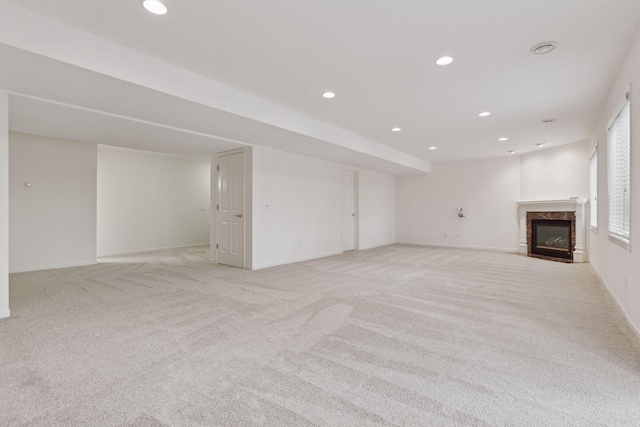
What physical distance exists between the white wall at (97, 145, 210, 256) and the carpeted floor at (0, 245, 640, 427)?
11.3 feet

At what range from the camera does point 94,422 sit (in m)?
1.58

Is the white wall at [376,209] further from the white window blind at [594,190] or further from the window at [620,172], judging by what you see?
the window at [620,172]

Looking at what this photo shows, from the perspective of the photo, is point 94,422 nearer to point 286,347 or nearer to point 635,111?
point 286,347

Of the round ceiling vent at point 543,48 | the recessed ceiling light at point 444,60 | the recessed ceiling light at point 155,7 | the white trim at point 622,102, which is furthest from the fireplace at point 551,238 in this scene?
the recessed ceiling light at point 155,7

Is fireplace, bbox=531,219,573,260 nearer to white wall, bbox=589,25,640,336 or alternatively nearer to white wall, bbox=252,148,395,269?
white wall, bbox=589,25,640,336

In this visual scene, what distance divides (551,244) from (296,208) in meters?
6.05

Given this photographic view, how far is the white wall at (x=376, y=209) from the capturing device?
8.71 meters

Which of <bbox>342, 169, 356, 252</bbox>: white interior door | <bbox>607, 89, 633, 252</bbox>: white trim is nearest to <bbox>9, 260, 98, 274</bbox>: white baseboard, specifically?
<bbox>342, 169, 356, 252</bbox>: white interior door

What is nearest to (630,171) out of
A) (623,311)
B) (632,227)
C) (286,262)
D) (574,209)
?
(632,227)

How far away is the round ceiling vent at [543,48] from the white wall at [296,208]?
4.26 meters

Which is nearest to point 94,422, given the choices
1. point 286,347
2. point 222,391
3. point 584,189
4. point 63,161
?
point 222,391

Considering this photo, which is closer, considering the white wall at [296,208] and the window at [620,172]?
the window at [620,172]

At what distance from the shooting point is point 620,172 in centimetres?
341

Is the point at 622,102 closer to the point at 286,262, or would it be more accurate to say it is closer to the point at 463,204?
the point at 286,262
